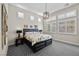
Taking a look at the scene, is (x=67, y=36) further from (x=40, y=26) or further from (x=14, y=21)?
(x=14, y=21)

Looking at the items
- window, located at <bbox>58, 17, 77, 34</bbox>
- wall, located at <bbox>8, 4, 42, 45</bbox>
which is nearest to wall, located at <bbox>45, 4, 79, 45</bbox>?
window, located at <bbox>58, 17, 77, 34</bbox>

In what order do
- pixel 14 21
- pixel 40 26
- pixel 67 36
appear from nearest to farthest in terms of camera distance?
pixel 14 21
pixel 67 36
pixel 40 26

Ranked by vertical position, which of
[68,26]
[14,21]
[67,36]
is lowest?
[67,36]

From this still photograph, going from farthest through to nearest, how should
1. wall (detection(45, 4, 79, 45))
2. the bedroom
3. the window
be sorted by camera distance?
the window
wall (detection(45, 4, 79, 45))
the bedroom

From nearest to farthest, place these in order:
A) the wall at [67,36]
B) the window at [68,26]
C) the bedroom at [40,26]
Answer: the bedroom at [40,26] < the wall at [67,36] < the window at [68,26]

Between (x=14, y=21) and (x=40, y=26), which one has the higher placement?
(x=14, y=21)

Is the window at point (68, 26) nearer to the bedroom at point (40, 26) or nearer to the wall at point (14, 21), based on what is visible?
the bedroom at point (40, 26)

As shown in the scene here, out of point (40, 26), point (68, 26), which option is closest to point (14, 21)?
point (40, 26)

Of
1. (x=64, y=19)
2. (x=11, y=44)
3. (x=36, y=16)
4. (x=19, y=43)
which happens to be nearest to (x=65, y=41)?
(x=64, y=19)

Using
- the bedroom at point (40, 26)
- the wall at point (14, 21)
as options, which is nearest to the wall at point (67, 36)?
the bedroom at point (40, 26)

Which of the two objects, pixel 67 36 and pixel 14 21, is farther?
pixel 67 36

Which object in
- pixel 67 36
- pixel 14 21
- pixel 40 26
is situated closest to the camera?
pixel 14 21

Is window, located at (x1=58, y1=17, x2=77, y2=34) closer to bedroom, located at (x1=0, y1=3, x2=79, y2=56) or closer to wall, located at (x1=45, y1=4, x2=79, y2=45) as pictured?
bedroom, located at (x1=0, y1=3, x2=79, y2=56)

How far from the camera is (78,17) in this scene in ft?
15.3
